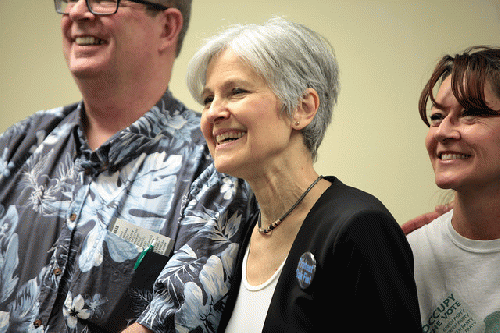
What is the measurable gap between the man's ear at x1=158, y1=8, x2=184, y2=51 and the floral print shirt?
0.59ft

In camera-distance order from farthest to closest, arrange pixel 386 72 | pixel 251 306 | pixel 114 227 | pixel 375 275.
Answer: pixel 386 72 < pixel 114 227 < pixel 251 306 < pixel 375 275

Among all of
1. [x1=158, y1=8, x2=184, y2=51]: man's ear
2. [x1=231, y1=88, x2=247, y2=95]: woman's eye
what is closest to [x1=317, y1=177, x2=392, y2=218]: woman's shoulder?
[x1=231, y1=88, x2=247, y2=95]: woman's eye

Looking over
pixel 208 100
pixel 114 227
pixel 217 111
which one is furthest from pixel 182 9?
pixel 114 227

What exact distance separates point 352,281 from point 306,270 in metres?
0.11

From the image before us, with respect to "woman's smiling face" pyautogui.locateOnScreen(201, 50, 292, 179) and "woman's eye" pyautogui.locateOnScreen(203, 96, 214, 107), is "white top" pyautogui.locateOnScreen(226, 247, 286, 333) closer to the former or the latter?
"woman's smiling face" pyautogui.locateOnScreen(201, 50, 292, 179)

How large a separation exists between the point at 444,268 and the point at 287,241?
1.31ft

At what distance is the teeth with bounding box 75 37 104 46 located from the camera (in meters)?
1.68

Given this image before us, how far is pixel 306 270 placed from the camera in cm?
116

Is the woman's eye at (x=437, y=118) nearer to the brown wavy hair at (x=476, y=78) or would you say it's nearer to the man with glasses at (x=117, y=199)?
the brown wavy hair at (x=476, y=78)

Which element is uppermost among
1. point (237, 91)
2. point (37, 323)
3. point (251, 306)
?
point (237, 91)

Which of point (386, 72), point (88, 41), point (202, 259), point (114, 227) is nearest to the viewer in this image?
point (202, 259)

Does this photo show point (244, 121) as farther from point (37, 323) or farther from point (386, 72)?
point (386, 72)

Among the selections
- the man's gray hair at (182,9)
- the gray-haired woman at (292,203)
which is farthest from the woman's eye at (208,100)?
the man's gray hair at (182,9)

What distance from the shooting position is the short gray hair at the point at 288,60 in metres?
1.33
